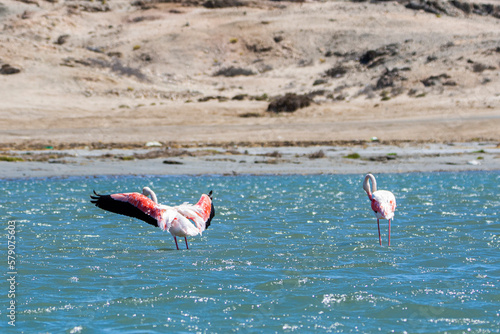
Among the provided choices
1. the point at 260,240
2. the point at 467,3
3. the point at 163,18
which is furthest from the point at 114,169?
the point at 467,3

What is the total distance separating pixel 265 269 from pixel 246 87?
130 ft

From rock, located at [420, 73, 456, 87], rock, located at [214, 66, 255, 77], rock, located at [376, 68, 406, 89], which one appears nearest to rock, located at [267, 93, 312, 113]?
rock, located at [376, 68, 406, 89]

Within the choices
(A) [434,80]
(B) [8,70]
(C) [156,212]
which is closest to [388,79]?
(A) [434,80]

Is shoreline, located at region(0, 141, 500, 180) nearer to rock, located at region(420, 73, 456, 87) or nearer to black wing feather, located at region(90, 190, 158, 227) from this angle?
black wing feather, located at region(90, 190, 158, 227)

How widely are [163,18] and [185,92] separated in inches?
1171

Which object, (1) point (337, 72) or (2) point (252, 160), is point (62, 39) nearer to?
(1) point (337, 72)

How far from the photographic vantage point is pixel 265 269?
9367mm

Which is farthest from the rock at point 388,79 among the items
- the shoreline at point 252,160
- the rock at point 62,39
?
the rock at point 62,39

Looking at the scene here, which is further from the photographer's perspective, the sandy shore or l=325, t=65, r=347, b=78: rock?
l=325, t=65, r=347, b=78: rock

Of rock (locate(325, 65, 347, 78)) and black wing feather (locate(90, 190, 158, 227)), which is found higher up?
black wing feather (locate(90, 190, 158, 227))

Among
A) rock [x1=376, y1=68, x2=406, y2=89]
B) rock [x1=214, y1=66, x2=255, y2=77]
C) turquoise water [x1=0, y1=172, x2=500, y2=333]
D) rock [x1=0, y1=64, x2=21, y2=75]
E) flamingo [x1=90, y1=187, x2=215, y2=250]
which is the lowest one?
rock [x1=214, y1=66, x2=255, y2=77]

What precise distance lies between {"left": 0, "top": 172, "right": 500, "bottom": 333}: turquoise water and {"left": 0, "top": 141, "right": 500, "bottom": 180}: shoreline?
5.39 metres

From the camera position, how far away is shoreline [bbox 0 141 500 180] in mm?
21922

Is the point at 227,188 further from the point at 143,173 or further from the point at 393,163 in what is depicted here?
the point at 393,163
